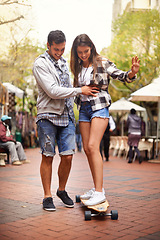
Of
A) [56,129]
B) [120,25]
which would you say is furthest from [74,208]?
[120,25]

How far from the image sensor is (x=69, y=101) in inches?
191

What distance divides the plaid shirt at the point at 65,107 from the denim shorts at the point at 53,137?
62 mm

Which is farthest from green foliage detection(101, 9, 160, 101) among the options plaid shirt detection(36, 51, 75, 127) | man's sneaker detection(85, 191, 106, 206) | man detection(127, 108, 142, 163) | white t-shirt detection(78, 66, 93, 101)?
man's sneaker detection(85, 191, 106, 206)

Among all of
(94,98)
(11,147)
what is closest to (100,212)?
(94,98)

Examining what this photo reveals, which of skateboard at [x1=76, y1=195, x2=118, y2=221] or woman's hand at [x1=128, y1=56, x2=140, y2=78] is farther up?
woman's hand at [x1=128, y1=56, x2=140, y2=78]

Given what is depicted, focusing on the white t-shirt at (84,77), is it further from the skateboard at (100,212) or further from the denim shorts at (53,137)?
the skateboard at (100,212)

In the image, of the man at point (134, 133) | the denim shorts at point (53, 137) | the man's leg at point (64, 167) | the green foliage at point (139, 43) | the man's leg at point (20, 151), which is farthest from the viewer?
the green foliage at point (139, 43)

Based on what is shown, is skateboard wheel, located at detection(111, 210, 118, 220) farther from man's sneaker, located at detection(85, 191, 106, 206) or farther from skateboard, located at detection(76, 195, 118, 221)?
man's sneaker, located at detection(85, 191, 106, 206)

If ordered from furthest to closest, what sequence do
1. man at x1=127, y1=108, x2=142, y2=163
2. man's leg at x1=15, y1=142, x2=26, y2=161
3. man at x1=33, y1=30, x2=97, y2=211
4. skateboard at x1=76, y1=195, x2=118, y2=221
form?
man at x1=127, y1=108, x2=142, y2=163 < man's leg at x1=15, y1=142, x2=26, y2=161 < man at x1=33, y1=30, x2=97, y2=211 < skateboard at x1=76, y1=195, x2=118, y2=221

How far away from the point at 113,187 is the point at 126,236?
333 centimetres

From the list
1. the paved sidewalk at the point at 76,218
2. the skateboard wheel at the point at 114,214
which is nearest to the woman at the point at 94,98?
the skateboard wheel at the point at 114,214

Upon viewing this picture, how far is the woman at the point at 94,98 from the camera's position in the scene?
4.42 meters

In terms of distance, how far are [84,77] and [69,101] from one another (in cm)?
38

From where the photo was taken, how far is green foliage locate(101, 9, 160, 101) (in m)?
24.0
